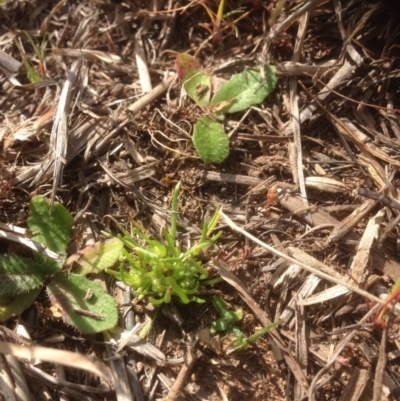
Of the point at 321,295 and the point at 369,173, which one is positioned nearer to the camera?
the point at 321,295

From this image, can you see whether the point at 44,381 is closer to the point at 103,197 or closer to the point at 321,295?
the point at 103,197

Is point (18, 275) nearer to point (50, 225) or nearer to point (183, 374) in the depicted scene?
point (50, 225)

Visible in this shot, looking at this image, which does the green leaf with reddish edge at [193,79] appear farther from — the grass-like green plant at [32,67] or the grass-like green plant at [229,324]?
the grass-like green plant at [229,324]

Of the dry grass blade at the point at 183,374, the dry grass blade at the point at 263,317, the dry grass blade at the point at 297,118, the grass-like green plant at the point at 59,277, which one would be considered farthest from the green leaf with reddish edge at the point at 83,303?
the dry grass blade at the point at 297,118

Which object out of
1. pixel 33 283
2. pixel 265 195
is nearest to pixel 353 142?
pixel 265 195

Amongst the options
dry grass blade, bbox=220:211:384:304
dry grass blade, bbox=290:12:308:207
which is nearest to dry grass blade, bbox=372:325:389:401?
dry grass blade, bbox=220:211:384:304

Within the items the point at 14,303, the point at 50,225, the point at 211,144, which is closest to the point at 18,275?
the point at 14,303

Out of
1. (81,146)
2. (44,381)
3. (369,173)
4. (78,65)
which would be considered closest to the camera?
(44,381)
